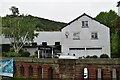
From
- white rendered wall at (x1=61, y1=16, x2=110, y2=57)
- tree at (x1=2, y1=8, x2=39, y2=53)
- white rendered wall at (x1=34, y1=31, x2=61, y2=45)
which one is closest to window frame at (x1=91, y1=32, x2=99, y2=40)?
white rendered wall at (x1=61, y1=16, x2=110, y2=57)

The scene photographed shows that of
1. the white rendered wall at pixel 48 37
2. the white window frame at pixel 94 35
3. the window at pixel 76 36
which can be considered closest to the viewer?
the white window frame at pixel 94 35

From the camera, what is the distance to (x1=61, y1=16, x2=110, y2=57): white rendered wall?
40438 millimetres

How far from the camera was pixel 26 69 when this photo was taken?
27203 millimetres

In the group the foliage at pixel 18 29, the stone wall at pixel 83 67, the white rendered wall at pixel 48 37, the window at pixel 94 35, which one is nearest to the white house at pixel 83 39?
the window at pixel 94 35

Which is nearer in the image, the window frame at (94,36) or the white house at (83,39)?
the white house at (83,39)

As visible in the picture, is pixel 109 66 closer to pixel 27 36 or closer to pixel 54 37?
pixel 27 36

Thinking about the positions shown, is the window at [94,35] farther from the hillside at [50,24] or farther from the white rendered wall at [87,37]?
the hillside at [50,24]

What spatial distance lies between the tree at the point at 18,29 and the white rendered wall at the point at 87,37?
4.71 m

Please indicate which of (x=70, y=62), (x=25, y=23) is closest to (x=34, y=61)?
(x=70, y=62)

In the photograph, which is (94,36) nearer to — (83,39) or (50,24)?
(83,39)

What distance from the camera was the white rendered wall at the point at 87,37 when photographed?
40.4 metres

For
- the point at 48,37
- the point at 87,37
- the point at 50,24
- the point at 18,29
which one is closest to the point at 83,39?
the point at 87,37

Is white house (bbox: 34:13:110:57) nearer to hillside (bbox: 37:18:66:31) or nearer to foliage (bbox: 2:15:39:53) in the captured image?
foliage (bbox: 2:15:39:53)

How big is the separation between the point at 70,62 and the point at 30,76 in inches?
207
